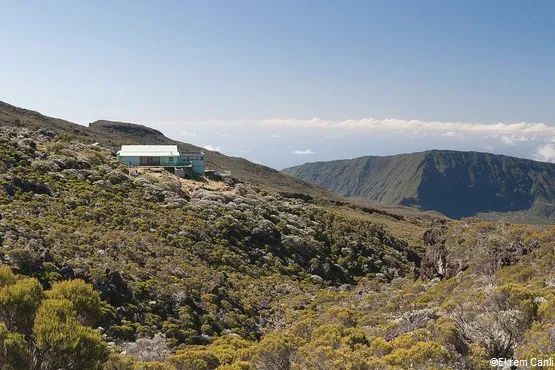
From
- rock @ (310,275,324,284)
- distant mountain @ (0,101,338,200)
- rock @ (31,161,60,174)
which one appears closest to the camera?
rock @ (310,275,324,284)

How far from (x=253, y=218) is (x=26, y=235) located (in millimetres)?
25292

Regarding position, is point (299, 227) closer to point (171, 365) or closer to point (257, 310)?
point (257, 310)

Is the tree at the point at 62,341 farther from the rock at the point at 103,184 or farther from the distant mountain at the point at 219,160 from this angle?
the distant mountain at the point at 219,160

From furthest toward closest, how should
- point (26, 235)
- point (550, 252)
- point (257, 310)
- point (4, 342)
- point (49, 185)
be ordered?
1. point (49, 185)
2. point (257, 310)
3. point (26, 235)
4. point (550, 252)
5. point (4, 342)

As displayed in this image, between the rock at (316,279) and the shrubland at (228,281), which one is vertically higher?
the shrubland at (228,281)

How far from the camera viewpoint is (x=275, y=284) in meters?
32.3

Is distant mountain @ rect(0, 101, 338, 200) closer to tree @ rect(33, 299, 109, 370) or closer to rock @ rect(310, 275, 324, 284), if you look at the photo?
rock @ rect(310, 275, 324, 284)

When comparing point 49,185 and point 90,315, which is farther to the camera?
point 49,185

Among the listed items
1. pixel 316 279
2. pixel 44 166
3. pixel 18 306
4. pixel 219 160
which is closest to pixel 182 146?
pixel 219 160

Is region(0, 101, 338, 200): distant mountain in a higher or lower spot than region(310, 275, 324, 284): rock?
higher

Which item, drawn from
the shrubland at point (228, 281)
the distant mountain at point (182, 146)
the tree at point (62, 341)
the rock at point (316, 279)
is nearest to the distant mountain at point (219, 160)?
the distant mountain at point (182, 146)

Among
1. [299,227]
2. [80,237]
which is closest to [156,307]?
[80,237]

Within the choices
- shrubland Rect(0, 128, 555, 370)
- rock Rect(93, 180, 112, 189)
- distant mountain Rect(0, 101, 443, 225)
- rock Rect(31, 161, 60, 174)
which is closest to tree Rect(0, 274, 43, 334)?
shrubland Rect(0, 128, 555, 370)

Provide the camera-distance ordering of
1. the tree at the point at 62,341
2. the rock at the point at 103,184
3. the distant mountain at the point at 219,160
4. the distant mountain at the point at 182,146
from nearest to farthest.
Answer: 1. the tree at the point at 62,341
2. the rock at the point at 103,184
3. the distant mountain at the point at 219,160
4. the distant mountain at the point at 182,146
